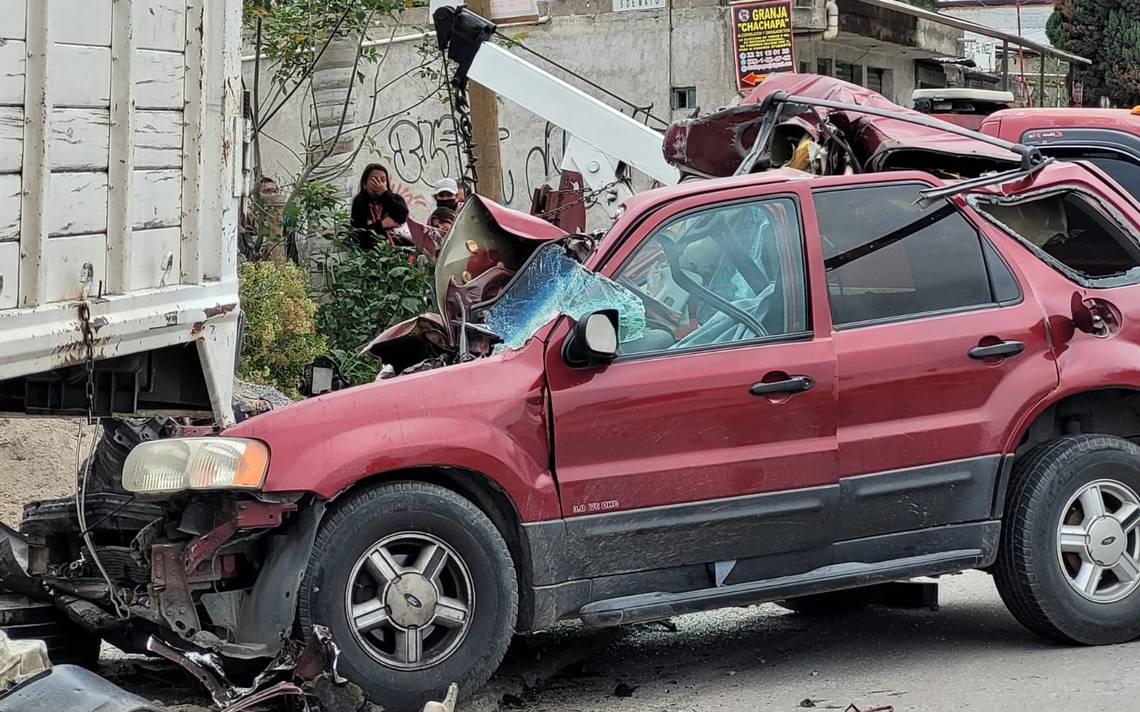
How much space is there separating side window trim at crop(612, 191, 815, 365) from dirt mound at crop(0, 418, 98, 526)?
13.6ft

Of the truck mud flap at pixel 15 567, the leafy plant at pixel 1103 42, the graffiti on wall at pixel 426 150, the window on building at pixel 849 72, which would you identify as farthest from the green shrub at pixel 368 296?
the leafy plant at pixel 1103 42

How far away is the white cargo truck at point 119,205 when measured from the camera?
192 inches

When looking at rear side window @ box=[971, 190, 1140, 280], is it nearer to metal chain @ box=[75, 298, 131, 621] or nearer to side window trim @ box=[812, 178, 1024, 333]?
side window trim @ box=[812, 178, 1024, 333]

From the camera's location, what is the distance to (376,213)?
12852 millimetres

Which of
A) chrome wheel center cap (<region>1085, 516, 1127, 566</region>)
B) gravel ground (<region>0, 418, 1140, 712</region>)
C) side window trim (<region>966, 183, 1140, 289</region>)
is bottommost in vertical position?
gravel ground (<region>0, 418, 1140, 712</region>)

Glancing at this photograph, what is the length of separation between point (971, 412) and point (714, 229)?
4.13ft

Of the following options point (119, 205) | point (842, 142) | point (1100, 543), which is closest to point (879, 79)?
point (842, 142)

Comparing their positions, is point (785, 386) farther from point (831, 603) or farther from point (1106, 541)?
point (831, 603)

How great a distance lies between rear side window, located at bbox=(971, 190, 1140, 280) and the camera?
263 inches

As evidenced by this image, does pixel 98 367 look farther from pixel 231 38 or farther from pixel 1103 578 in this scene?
pixel 1103 578

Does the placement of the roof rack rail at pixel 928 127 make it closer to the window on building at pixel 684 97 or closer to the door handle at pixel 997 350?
A: the door handle at pixel 997 350

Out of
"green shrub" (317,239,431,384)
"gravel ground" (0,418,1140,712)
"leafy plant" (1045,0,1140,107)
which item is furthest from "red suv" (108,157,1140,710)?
"leafy plant" (1045,0,1140,107)

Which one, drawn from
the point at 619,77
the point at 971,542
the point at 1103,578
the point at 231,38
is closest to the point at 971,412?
the point at 971,542

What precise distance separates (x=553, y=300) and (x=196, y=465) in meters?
1.51
